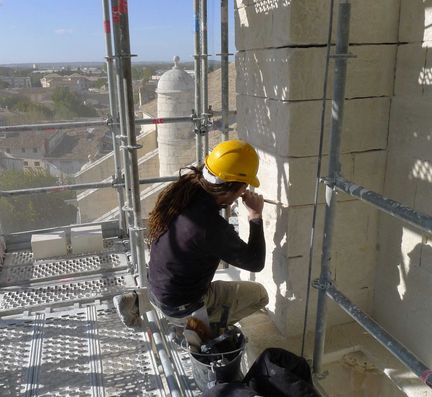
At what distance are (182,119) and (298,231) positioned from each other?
87.5 inches

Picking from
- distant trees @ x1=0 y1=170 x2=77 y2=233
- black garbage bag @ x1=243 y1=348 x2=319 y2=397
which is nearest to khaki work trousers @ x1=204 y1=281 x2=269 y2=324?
black garbage bag @ x1=243 y1=348 x2=319 y2=397

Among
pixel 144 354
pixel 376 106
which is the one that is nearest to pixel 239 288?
pixel 144 354

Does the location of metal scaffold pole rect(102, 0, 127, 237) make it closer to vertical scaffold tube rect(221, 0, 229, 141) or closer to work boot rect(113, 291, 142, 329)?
vertical scaffold tube rect(221, 0, 229, 141)

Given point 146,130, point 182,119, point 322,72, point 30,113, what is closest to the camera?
point 322,72

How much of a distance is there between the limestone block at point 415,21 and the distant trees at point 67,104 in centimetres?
2845

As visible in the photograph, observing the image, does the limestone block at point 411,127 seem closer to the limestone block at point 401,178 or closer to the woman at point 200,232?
the limestone block at point 401,178

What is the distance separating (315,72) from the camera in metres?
2.67

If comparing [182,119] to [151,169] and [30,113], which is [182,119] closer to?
[151,169]

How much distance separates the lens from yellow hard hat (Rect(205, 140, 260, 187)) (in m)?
2.69

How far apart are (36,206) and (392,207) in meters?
31.0

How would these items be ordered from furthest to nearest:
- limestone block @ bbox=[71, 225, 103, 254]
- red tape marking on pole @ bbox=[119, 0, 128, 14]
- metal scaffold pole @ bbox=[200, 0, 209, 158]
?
limestone block @ bbox=[71, 225, 103, 254], metal scaffold pole @ bbox=[200, 0, 209, 158], red tape marking on pole @ bbox=[119, 0, 128, 14]

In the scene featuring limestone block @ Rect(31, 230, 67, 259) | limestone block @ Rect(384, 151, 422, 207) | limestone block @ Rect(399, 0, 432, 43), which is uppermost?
limestone block @ Rect(399, 0, 432, 43)

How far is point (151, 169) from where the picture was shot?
20219mm

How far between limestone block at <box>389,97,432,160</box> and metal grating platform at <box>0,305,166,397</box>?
2215 mm
